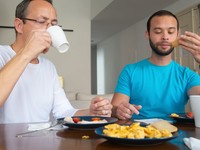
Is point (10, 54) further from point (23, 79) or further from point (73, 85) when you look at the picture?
point (73, 85)

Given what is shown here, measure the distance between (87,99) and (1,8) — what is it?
7.30 ft

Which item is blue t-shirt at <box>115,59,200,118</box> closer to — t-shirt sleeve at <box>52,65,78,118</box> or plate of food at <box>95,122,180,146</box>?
t-shirt sleeve at <box>52,65,78,118</box>

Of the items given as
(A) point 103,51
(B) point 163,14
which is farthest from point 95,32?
(B) point 163,14

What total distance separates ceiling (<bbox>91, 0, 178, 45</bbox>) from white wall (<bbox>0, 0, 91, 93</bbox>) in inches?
28.5

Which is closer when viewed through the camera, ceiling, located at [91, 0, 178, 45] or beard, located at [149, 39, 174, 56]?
beard, located at [149, 39, 174, 56]

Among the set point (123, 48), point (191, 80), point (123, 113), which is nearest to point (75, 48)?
point (123, 48)

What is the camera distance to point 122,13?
19.4ft

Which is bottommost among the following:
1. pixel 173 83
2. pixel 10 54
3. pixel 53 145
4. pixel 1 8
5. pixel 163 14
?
pixel 53 145

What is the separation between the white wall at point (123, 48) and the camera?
19.7 feet

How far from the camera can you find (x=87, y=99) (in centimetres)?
323

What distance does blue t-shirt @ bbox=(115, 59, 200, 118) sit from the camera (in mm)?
1602

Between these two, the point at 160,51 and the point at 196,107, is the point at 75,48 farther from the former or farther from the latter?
the point at 196,107

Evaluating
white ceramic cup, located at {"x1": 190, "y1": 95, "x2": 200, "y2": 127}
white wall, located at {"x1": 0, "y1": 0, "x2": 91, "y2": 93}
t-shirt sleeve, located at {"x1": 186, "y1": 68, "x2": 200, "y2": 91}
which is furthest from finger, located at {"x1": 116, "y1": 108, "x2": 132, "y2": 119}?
white wall, located at {"x1": 0, "y1": 0, "x2": 91, "y2": 93}

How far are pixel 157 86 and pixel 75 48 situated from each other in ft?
10.7
